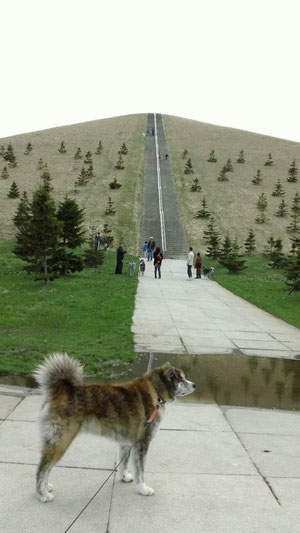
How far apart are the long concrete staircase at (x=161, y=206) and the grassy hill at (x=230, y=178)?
3.82 ft

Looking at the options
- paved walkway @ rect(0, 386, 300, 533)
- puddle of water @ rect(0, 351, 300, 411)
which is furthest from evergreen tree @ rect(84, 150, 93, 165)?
paved walkway @ rect(0, 386, 300, 533)

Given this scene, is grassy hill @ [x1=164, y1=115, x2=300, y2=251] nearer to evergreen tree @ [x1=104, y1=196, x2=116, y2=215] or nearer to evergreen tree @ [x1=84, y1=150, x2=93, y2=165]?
evergreen tree @ [x1=104, y1=196, x2=116, y2=215]

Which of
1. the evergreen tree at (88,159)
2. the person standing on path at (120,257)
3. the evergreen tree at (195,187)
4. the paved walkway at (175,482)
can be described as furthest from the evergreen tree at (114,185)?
the paved walkway at (175,482)

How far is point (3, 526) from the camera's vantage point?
3.44 m

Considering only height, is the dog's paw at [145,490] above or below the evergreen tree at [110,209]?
below

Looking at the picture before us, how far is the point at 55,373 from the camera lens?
379 cm

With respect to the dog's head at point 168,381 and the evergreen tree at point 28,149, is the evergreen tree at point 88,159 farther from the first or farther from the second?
the dog's head at point 168,381

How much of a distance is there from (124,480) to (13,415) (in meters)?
2.26

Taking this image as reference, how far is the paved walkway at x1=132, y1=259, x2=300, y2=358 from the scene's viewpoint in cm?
1056

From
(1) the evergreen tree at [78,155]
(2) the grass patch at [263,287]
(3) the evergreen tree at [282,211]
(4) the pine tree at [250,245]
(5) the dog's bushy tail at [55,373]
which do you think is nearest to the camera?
(5) the dog's bushy tail at [55,373]

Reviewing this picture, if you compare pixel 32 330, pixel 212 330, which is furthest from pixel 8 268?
pixel 212 330

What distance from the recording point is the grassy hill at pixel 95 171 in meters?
41.8

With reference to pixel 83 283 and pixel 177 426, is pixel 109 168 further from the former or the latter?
pixel 177 426

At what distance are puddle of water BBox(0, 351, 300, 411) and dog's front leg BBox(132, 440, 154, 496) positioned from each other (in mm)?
3001
